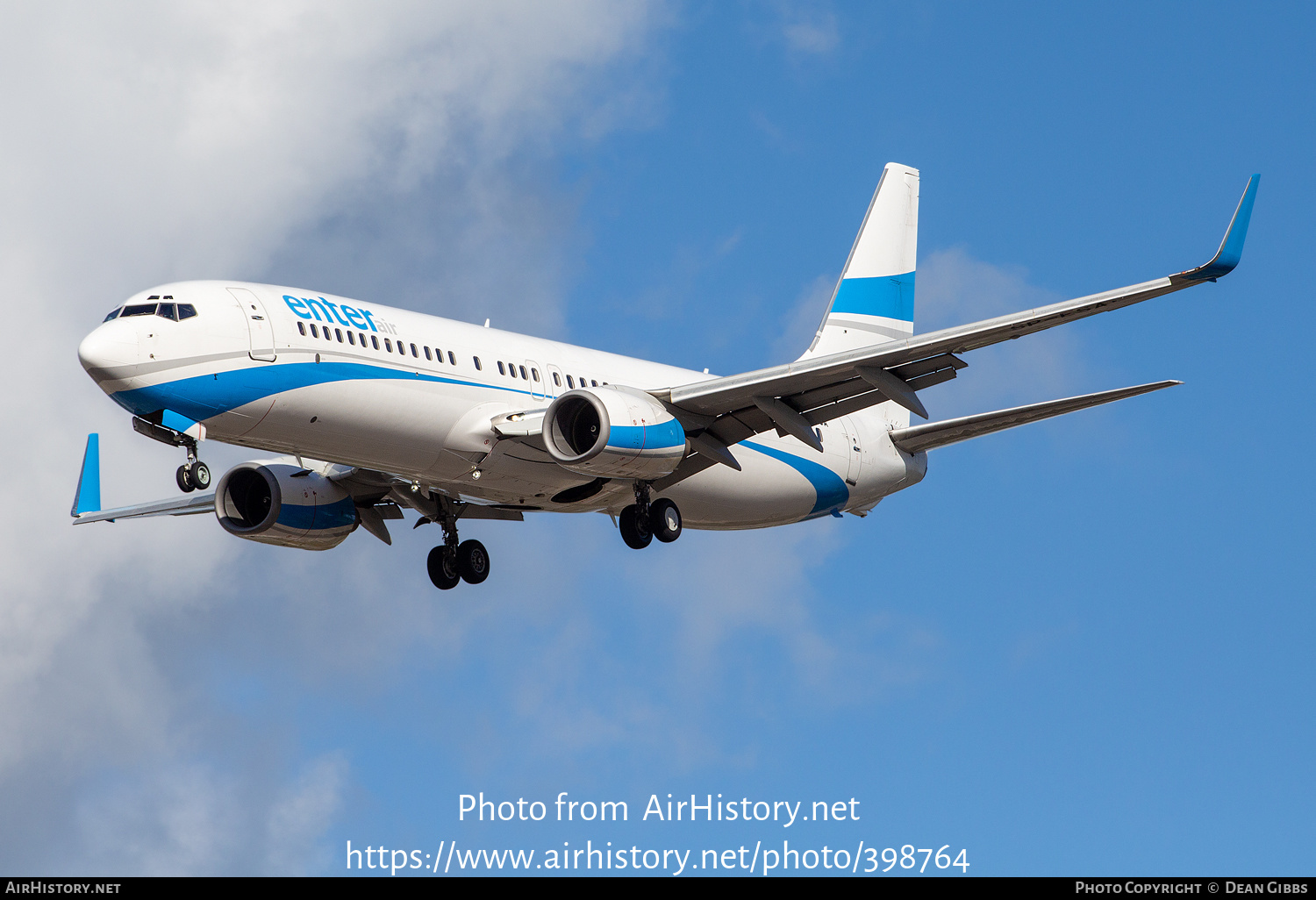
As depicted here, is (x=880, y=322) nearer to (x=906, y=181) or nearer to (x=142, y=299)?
(x=906, y=181)

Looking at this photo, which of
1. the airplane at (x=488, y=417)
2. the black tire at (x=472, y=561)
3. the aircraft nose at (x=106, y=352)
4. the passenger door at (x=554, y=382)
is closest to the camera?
the aircraft nose at (x=106, y=352)

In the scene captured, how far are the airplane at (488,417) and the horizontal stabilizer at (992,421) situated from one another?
0.06 metres

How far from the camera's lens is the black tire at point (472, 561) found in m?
40.4

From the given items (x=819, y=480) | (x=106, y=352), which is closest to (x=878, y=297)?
(x=819, y=480)

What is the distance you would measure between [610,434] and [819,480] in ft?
30.9

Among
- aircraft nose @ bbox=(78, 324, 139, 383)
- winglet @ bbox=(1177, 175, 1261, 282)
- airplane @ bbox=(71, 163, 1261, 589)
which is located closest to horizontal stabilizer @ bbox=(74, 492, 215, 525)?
airplane @ bbox=(71, 163, 1261, 589)

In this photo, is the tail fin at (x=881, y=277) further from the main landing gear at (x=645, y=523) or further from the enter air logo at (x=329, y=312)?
the enter air logo at (x=329, y=312)

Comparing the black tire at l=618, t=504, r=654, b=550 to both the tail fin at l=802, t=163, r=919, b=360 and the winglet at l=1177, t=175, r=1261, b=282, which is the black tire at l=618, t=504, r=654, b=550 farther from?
the winglet at l=1177, t=175, r=1261, b=282

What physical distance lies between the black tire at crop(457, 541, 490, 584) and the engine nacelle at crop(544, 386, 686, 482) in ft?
22.5

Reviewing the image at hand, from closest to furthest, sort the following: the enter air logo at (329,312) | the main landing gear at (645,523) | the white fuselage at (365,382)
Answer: the white fuselage at (365,382) < the enter air logo at (329,312) < the main landing gear at (645,523)

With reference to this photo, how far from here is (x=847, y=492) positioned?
42.5 m

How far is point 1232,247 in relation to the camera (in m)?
30.5

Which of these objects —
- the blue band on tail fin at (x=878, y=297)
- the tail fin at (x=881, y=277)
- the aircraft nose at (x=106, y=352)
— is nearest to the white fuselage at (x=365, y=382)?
the aircraft nose at (x=106, y=352)
